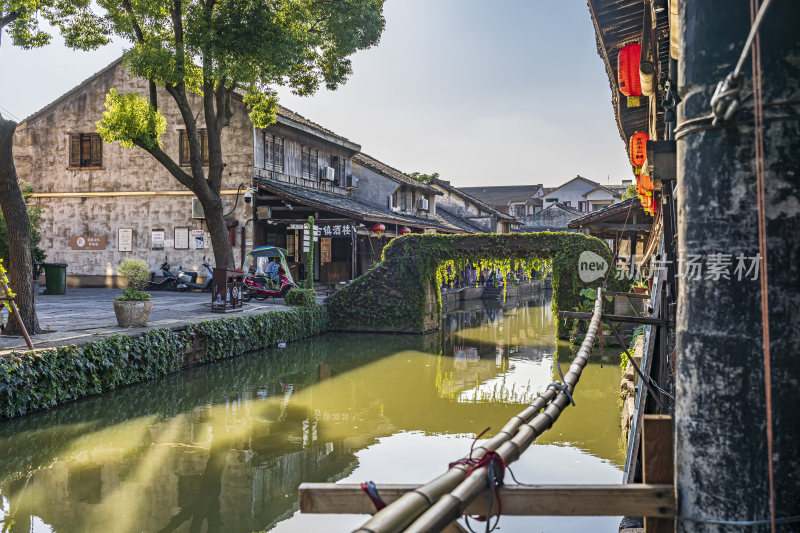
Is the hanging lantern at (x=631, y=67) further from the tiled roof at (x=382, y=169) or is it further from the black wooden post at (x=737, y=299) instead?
the tiled roof at (x=382, y=169)

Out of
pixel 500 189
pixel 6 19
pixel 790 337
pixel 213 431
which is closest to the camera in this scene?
pixel 790 337

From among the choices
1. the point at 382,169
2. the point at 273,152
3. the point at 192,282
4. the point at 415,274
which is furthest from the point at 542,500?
the point at 382,169

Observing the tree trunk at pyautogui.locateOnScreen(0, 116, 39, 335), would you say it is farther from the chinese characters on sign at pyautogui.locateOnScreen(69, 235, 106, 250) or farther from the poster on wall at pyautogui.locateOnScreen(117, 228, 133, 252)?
the chinese characters on sign at pyautogui.locateOnScreen(69, 235, 106, 250)

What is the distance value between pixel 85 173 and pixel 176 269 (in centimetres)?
491

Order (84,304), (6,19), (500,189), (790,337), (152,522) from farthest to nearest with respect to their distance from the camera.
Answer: (500,189)
(84,304)
(6,19)
(152,522)
(790,337)

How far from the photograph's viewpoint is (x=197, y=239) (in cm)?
2119

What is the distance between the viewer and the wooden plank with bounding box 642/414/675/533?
1.97 meters

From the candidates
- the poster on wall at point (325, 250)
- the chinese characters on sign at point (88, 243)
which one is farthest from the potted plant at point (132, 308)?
the poster on wall at point (325, 250)

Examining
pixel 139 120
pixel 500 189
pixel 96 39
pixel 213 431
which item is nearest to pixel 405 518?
pixel 213 431

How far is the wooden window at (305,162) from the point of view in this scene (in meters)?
23.5

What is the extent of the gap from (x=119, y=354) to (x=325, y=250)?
14.7 meters

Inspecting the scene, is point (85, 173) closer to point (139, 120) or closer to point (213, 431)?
point (139, 120)

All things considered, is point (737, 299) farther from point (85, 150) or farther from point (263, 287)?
point (85, 150)

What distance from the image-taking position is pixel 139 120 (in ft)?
45.3
